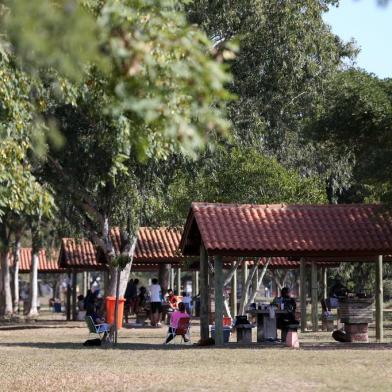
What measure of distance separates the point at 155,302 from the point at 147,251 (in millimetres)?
5302

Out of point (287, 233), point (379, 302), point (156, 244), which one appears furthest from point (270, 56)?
point (379, 302)

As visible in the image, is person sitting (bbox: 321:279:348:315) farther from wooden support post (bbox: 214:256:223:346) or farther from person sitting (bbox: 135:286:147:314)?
wooden support post (bbox: 214:256:223:346)

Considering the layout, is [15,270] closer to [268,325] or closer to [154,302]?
[154,302]

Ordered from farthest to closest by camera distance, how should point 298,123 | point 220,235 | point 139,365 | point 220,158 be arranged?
point 298,123 → point 220,158 → point 220,235 → point 139,365

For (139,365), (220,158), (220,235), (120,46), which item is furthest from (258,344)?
(120,46)

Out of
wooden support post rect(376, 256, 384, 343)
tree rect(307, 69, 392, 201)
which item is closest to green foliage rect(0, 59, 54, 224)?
tree rect(307, 69, 392, 201)

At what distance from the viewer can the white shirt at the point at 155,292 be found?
3950cm

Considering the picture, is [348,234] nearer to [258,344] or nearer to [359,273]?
[258,344]

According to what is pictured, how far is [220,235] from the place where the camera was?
2739 cm

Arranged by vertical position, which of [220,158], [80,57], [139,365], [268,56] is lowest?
[139,365]

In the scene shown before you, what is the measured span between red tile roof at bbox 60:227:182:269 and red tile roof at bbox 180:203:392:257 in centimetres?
1515

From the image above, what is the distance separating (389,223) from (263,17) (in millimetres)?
16005

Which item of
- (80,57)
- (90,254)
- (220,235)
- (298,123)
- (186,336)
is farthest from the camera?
(90,254)

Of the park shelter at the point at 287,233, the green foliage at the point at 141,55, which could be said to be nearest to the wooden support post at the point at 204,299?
the park shelter at the point at 287,233
